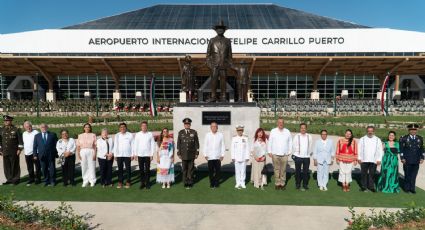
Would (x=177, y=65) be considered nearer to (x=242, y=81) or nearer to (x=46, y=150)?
(x=242, y=81)

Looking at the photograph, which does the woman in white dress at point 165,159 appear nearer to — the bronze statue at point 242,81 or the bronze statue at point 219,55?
the bronze statue at point 219,55

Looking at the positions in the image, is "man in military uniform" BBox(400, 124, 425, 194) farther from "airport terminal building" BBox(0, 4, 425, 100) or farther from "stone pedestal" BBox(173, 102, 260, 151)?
"airport terminal building" BBox(0, 4, 425, 100)

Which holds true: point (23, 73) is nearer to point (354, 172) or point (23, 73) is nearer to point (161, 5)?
point (161, 5)

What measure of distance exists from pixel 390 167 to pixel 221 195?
4.38m

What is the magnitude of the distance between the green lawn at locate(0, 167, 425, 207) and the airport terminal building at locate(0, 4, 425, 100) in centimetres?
2961

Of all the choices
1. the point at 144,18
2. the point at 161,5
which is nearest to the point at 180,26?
the point at 144,18

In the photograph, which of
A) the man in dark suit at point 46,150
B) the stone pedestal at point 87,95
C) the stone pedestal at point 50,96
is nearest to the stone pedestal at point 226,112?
the man in dark suit at point 46,150

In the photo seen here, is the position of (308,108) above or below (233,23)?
below

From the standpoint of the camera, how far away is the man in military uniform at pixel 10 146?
7.98m

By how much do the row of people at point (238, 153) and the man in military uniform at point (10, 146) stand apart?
23 mm

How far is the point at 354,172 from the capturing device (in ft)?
31.4

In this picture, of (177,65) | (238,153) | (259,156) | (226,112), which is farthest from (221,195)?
(177,65)

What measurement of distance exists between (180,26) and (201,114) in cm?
3651

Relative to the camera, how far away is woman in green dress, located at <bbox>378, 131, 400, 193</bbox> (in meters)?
7.46
